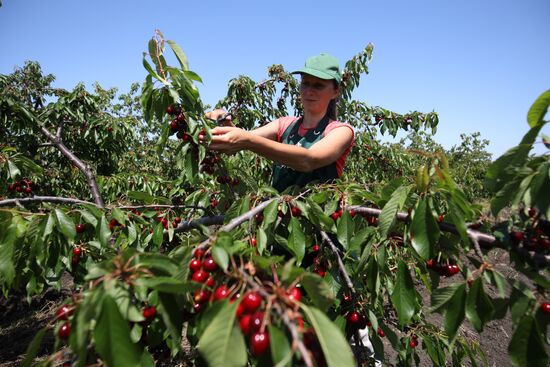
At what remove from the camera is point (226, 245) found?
2.72 feet

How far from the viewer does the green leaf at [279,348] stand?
566 millimetres

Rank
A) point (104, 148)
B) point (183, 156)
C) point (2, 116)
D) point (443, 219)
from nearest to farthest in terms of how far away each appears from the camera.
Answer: point (443, 219), point (183, 156), point (2, 116), point (104, 148)

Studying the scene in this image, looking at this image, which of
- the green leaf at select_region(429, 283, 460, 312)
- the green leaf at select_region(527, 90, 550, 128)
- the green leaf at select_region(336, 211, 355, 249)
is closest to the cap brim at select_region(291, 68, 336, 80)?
the green leaf at select_region(336, 211, 355, 249)

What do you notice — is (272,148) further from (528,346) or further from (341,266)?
(528,346)

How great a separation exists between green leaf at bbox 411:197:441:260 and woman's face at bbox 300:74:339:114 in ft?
3.95

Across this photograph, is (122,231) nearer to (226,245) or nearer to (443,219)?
(226,245)

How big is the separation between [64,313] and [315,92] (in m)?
1.81

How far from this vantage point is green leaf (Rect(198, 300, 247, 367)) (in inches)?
24.0

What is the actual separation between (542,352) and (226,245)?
92cm

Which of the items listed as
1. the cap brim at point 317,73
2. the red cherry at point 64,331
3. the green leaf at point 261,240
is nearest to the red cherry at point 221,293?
the green leaf at point 261,240

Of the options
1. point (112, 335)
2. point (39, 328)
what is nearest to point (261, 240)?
point (112, 335)

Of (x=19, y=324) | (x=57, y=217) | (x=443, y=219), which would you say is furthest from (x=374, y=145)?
(x=19, y=324)

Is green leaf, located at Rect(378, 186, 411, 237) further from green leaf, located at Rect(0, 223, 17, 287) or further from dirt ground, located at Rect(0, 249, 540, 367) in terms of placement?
dirt ground, located at Rect(0, 249, 540, 367)

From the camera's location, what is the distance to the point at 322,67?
2.04 meters
